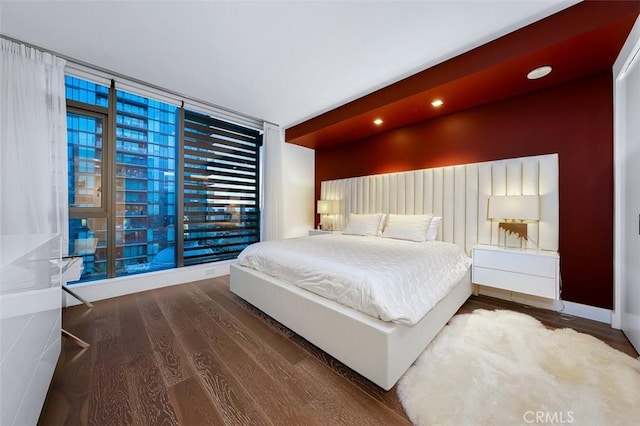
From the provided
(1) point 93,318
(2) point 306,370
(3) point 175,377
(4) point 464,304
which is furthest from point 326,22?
(1) point 93,318

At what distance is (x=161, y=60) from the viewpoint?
2.46 metres

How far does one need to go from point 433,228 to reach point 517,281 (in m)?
1.02

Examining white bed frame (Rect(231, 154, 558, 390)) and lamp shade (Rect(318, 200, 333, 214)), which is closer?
white bed frame (Rect(231, 154, 558, 390))

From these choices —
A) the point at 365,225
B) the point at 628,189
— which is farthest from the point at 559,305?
the point at 365,225

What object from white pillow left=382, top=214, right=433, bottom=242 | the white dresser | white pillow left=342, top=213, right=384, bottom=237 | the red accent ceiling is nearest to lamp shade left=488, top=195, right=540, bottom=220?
white pillow left=382, top=214, right=433, bottom=242

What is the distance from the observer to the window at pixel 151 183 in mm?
2740

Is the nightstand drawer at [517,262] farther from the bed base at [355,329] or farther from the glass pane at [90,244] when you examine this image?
the glass pane at [90,244]

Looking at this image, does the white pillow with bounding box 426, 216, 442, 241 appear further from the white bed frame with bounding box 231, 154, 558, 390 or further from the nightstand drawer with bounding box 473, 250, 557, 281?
the nightstand drawer with bounding box 473, 250, 557, 281

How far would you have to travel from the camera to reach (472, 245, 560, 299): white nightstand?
214cm

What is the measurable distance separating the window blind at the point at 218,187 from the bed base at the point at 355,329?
1.94m

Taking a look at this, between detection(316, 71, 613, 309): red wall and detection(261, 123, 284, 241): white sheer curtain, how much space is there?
2.97 metres

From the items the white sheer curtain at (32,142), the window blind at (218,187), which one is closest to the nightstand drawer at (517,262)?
the window blind at (218,187)

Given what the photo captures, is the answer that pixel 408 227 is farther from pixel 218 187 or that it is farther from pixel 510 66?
pixel 218 187

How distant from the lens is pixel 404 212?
3.52 meters
